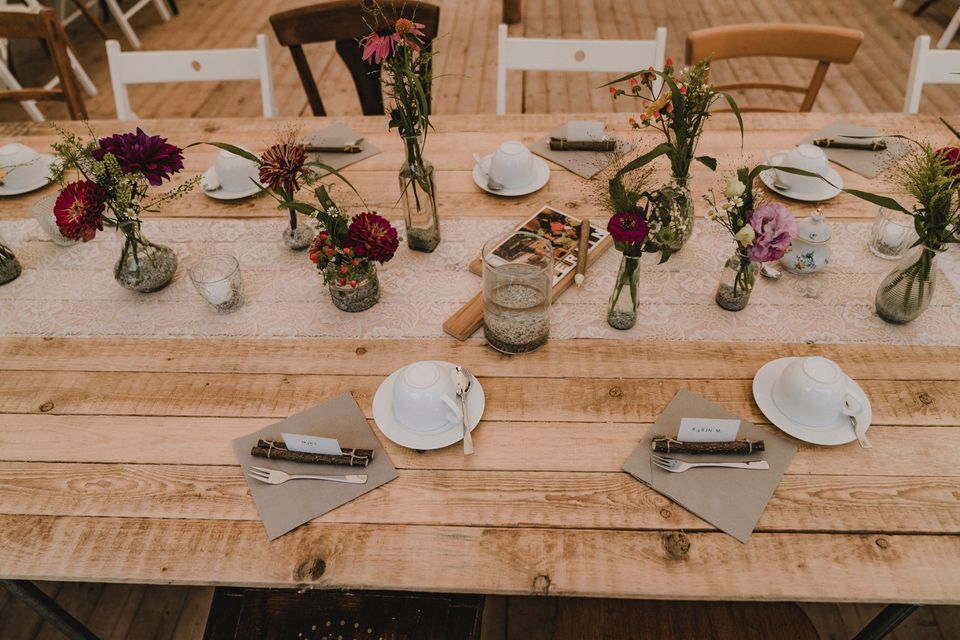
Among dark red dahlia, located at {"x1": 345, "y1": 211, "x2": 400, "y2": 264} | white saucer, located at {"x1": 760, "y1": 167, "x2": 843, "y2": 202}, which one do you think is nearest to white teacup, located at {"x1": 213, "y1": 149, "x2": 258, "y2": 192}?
dark red dahlia, located at {"x1": 345, "y1": 211, "x2": 400, "y2": 264}

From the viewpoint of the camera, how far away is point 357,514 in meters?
0.96

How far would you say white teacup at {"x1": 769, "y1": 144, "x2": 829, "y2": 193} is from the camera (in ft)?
4.72

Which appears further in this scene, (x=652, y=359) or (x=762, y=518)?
(x=652, y=359)

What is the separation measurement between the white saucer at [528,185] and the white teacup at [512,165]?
0.6 inches

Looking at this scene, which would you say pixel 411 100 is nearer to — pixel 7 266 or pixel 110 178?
pixel 110 178

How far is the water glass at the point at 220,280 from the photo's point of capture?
4.05 ft

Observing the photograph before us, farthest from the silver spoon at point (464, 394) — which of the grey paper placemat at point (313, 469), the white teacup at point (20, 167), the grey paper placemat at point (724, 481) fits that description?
the white teacup at point (20, 167)

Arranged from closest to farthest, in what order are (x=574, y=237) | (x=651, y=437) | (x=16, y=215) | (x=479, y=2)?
(x=651, y=437) → (x=574, y=237) → (x=16, y=215) → (x=479, y=2)

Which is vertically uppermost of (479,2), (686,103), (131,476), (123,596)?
(686,103)

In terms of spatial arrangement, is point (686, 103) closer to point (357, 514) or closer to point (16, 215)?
point (357, 514)

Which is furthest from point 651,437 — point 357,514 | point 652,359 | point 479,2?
point 479,2

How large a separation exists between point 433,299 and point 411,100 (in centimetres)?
38

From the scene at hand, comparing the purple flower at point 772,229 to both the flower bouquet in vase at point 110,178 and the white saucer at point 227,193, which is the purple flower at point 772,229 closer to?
the flower bouquet in vase at point 110,178

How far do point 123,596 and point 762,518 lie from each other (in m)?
1.59
